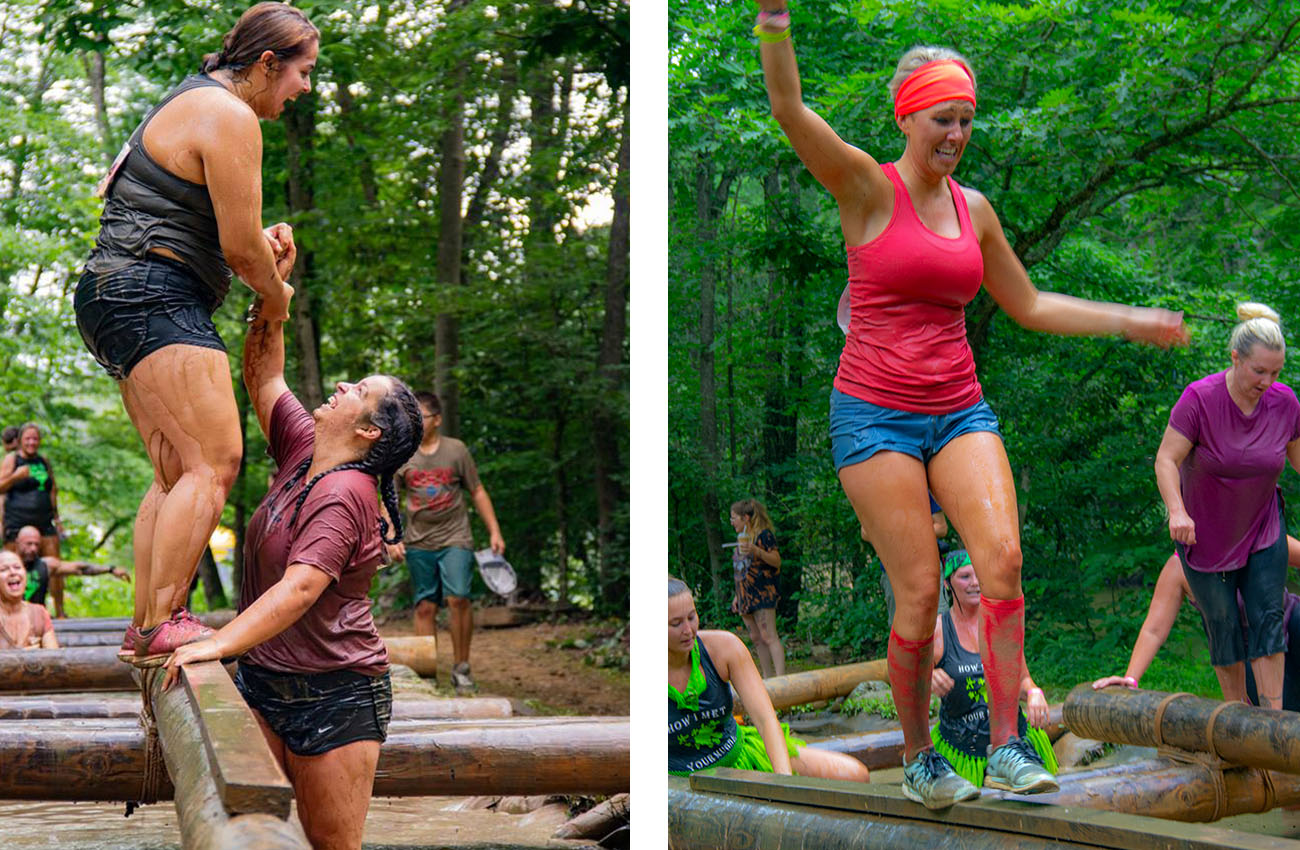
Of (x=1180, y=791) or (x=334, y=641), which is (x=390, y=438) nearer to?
(x=334, y=641)

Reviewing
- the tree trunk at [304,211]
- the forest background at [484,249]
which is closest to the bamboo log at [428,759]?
the forest background at [484,249]

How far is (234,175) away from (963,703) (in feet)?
8.68

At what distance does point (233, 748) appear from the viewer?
2307 millimetres

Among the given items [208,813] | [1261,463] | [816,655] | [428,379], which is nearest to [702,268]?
[816,655]

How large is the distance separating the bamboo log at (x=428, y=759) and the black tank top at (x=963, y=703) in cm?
100

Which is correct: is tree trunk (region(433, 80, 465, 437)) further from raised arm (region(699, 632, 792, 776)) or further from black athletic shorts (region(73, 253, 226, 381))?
black athletic shorts (region(73, 253, 226, 381))

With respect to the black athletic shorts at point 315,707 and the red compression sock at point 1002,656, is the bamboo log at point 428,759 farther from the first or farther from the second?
the red compression sock at point 1002,656

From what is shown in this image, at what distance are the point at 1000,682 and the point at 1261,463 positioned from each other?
209 cm

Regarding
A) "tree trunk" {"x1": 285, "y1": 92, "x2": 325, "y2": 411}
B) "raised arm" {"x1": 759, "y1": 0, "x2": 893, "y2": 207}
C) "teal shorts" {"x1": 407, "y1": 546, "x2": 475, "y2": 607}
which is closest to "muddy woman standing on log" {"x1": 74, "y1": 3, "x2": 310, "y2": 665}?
"raised arm" {"x1": 759, "y1": 0, "x2": 893, "y2": 207}

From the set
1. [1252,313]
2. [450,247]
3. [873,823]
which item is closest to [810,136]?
[873,823]

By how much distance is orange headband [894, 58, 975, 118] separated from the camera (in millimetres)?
3133

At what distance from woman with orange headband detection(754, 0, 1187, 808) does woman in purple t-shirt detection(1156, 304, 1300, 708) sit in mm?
1553

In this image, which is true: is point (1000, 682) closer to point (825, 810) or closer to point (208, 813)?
point (825, 810)

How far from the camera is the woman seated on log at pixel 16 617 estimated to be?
7.01 metres
